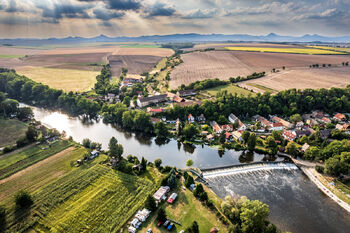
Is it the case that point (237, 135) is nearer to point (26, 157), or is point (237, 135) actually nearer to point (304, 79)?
point (26, 157)

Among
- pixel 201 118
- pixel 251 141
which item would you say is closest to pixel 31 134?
pixel 201 118

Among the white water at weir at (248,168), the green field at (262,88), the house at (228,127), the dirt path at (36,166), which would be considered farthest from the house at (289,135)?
the dirt path at (36,166)

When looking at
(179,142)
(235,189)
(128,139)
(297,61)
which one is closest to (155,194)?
(235,189)

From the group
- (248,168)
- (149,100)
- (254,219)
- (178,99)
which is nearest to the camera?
(254,219)

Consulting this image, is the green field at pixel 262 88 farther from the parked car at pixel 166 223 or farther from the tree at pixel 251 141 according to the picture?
the parked car at pixel 166 223

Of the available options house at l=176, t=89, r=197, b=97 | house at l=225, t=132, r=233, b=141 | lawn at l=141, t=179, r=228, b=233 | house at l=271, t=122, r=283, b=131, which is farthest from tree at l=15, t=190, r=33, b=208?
house at l=176, t=89, r=197, b=97

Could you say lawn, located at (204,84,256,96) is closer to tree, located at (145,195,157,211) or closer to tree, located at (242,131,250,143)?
tree, located at (242,131,250,143)
